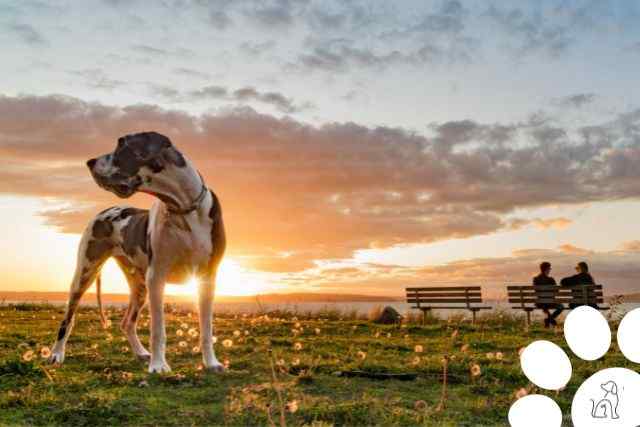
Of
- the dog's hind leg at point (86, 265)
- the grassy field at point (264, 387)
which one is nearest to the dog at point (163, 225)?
the dog's hind leg at point (86, 265)

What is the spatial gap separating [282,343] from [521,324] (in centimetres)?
1176

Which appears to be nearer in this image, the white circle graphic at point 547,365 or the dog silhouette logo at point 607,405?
the dog silhouette logo at point 607,405

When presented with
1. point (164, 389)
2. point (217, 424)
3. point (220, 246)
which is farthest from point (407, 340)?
point (217, 424)

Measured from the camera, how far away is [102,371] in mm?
8414

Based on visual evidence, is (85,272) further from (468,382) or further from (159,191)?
(468,382)

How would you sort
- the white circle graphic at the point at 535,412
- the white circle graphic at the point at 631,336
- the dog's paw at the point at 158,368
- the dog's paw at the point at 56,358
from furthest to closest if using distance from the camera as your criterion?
the dog's paw at the point at 56,358 → the dog's paw at the point at 158,368 → the white circle graphic at the point at 631,336 → the white circle graphic at the point at 535,412

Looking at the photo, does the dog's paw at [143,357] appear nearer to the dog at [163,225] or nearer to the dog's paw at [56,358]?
the dog's paw at [56,358]

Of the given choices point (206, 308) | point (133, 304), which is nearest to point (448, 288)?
point (133, 304)

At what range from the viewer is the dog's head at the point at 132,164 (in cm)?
749

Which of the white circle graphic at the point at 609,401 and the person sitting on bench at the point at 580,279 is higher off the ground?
the person sitting on bench at the point at 580,279

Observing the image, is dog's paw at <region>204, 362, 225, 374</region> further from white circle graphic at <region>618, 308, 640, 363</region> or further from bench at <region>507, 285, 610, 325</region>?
bench at <region>507, 285, 610, 325</region>

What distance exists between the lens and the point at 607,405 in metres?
4.48

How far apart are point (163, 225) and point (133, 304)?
2118 mm

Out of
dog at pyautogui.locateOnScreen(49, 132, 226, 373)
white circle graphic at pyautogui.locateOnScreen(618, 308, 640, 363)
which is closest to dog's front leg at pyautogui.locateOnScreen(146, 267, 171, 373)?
dog at pyautogui.locateOnScreen(49, 132, 226, 373)
